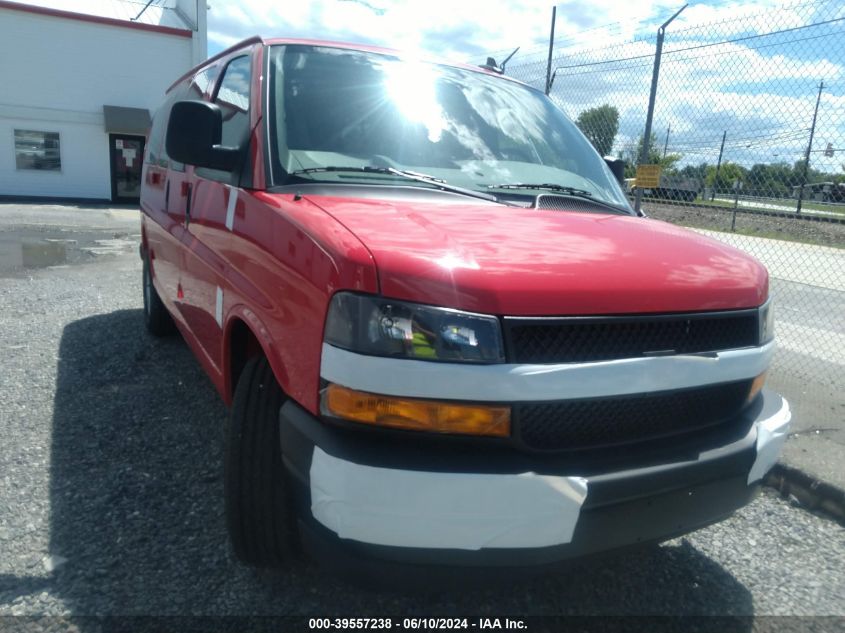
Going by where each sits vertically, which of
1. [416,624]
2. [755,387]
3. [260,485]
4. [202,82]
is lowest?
[416,624]

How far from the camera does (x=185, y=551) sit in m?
2.73

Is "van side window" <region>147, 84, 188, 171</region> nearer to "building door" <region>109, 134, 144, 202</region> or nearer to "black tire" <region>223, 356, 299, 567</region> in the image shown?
"black tire" <region>223, 356, 299, 567</region>

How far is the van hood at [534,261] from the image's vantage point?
1847 mm

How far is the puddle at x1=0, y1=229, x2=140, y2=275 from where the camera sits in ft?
31.3

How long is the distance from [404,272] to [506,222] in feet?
2.17

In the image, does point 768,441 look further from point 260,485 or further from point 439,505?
point 260,485

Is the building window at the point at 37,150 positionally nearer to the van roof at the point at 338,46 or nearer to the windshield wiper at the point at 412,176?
the van roof at the point at 338,46

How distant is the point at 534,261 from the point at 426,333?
1.32ft

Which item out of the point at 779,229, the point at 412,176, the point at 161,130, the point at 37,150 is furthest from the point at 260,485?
the point at 37,150

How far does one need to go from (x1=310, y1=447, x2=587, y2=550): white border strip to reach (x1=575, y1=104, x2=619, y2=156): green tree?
5.66m

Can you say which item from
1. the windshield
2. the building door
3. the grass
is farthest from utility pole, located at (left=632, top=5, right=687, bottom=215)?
the building door

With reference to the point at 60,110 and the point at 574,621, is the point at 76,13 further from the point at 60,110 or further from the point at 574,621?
the point at 574,621

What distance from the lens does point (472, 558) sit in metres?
1.87

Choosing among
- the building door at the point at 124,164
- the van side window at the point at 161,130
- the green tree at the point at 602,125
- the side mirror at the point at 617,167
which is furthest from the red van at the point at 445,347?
the building door at the point at 124,164
